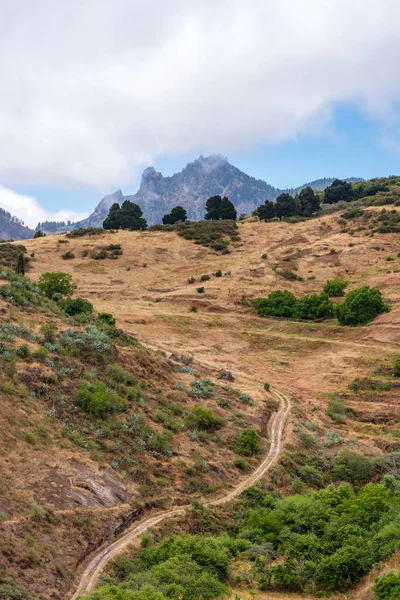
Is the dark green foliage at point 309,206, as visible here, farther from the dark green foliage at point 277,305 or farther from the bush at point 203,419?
the bush at point 203,419

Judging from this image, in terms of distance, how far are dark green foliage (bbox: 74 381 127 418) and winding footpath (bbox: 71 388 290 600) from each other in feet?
16.6

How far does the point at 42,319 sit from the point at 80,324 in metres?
2.45

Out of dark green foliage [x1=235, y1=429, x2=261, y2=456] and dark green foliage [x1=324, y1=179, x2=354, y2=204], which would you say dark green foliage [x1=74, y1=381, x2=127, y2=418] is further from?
dark green foliage [x1=324, y1=179, x2=354, y2=204]

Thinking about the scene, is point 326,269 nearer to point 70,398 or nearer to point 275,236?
point 275,236

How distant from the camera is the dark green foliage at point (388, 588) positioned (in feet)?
37.7

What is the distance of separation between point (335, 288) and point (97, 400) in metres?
37.5

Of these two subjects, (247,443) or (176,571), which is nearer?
(176,571)

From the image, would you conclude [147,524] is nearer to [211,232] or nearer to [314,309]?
[314,309]

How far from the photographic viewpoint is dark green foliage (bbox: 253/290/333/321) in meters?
49.6

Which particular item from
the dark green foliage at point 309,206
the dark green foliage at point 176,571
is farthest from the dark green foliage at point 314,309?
the dark green foliage at point 309,206

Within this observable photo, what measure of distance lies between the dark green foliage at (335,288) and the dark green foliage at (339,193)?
49687mm

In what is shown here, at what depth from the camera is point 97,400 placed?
20719 millimetres

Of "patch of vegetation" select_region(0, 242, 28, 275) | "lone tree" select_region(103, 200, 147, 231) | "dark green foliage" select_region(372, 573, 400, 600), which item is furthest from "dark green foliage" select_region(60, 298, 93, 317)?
"lone tree" select_region(103, 200, 147, 231)

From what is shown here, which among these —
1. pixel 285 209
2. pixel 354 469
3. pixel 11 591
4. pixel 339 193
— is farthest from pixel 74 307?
pixel 339 193
